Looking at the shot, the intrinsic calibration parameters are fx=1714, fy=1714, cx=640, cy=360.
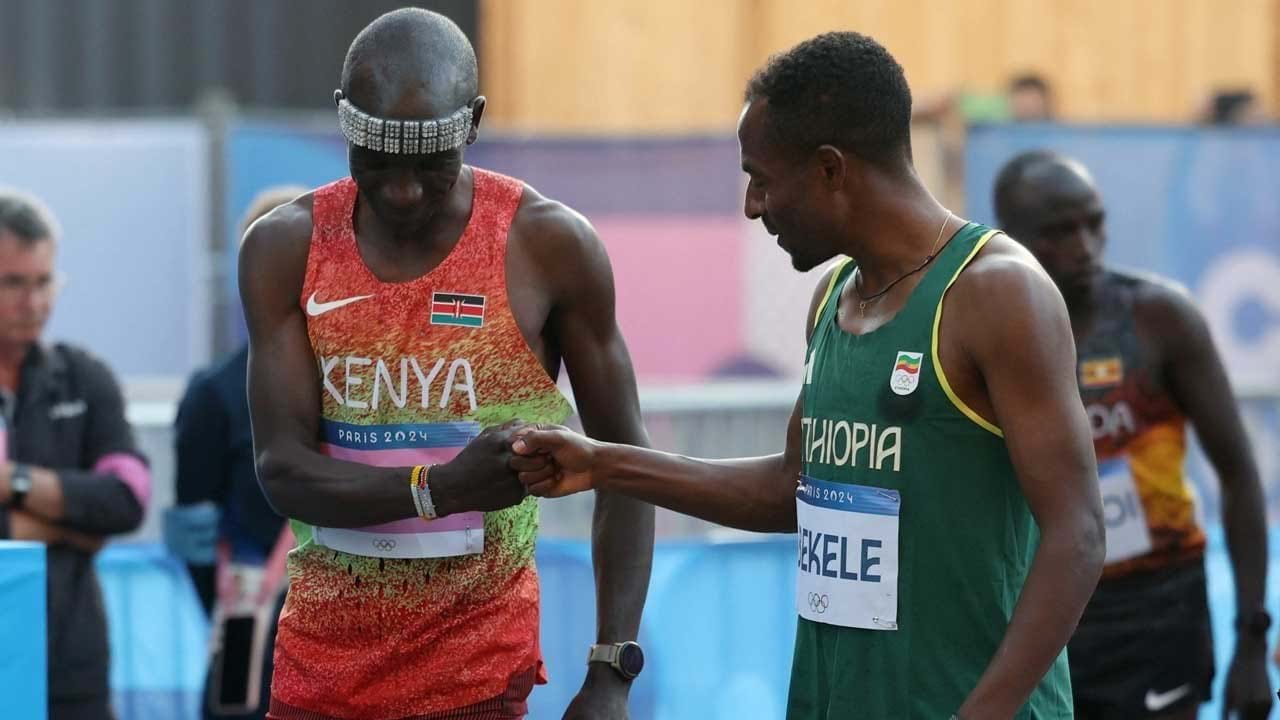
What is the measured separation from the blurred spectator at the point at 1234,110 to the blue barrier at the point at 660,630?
5.41 metres

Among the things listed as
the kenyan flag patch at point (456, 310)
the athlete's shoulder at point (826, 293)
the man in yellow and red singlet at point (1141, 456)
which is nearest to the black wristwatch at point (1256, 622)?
the man in yellow and red singlet at point (1141, 456)

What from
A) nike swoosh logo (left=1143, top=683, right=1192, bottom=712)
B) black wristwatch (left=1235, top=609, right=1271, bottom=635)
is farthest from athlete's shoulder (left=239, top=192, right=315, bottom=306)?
black wristwatch (left=1235, top=609, right=1271, bottom=635)

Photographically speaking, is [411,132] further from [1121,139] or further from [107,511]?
[1121,139]

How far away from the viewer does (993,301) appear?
253 cm

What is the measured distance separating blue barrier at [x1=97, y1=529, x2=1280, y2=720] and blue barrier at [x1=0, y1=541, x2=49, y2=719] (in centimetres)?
224

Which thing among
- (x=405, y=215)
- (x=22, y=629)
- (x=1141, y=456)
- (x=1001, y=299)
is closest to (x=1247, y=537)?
(x=1141, y=456)

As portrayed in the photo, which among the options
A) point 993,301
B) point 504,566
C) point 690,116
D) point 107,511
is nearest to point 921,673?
point 993,301

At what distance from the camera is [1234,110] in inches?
414

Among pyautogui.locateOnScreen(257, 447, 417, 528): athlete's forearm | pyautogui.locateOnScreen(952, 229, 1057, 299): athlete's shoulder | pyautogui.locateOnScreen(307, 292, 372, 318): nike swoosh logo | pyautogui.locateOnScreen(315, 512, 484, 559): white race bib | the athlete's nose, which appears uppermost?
the athlete's nose

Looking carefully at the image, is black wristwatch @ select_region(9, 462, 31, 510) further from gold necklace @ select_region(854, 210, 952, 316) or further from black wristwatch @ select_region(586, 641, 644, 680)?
gold necklace @ select_region(854, 210, 952, 316)

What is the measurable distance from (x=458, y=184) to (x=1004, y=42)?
10972 millimetres

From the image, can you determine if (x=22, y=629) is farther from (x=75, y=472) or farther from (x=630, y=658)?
(x=75, y=472)

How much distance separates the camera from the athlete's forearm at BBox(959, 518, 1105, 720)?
98.0 inches

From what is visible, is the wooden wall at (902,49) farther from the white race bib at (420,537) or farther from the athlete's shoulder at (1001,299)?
the athlete's shoulder at (1001,299)
